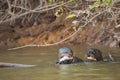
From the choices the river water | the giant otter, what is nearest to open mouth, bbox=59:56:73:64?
the giant otter

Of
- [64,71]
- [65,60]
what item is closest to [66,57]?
[65,60]

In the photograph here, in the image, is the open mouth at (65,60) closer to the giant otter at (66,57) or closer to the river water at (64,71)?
the giant otter at (66,57)

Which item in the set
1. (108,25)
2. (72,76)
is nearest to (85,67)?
(72,76)

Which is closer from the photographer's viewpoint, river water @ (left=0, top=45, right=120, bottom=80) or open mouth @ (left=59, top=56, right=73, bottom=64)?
river water @ (left=0, top=45, right=120, bottom=80)

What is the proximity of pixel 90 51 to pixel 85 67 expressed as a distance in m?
1.02

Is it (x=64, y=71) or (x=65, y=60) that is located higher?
(x=64, y=71)

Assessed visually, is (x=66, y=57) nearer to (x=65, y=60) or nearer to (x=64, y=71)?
(x=65, y=60)

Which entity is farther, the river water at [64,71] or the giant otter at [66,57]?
the giant otter at [66,57]

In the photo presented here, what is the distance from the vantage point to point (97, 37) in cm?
1716

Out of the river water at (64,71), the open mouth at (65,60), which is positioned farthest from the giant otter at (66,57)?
the river water at (64,71)

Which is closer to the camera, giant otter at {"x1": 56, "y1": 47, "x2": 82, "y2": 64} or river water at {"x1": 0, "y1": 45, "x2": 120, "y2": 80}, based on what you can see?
river water at {"x1": 0, "y1": 45, "x2": 120, "y2": 80}

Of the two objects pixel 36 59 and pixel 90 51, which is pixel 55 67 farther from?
pixel 36 59

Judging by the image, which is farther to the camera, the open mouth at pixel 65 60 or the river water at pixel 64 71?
the open mouth at pixel 65 60

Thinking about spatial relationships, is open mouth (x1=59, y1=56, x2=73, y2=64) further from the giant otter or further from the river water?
the river water
